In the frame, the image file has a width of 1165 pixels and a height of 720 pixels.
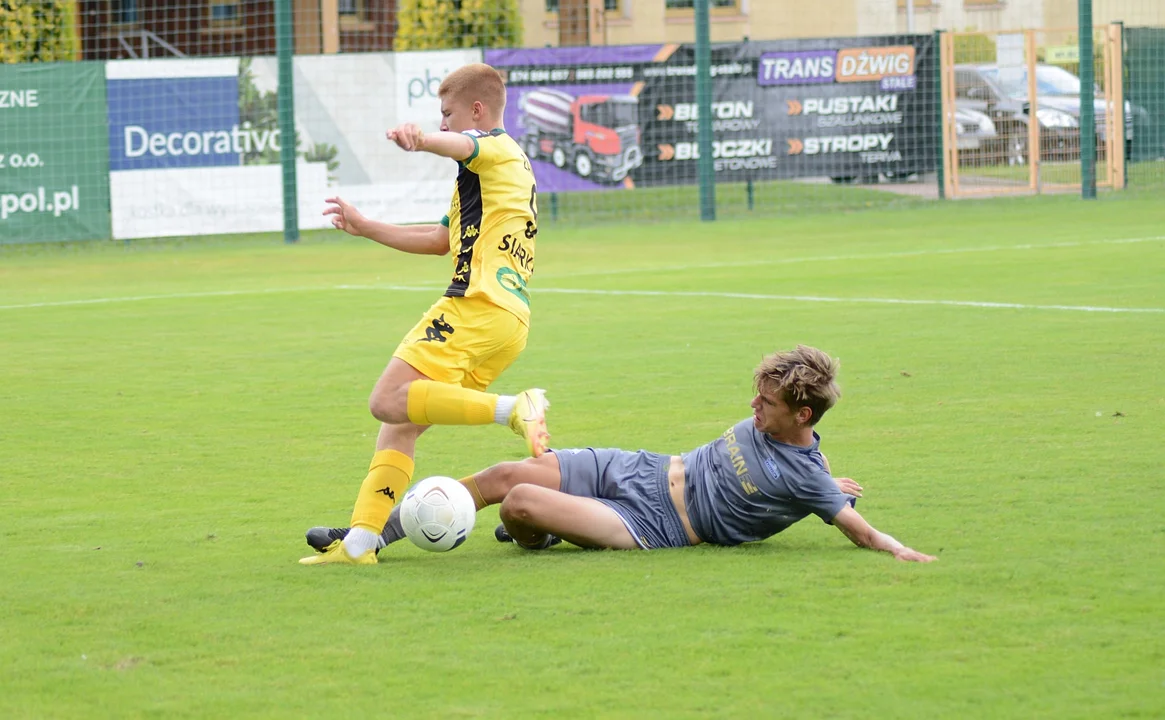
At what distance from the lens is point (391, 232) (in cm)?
575

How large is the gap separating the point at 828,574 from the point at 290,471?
2883 millimetres

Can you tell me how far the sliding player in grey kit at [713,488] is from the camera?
200 inches

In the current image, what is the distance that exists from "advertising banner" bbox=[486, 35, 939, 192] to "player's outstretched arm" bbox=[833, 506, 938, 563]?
1791 centimetres

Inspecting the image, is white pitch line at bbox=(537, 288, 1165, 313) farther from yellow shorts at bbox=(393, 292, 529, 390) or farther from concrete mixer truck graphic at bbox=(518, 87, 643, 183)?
concrete mixer truck graphic at bbox=(518, 87, 643, 183)

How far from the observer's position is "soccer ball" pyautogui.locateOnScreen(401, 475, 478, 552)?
5.23 metres

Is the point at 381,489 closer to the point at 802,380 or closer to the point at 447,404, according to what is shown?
the point at 447,404

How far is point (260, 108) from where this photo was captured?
2155cm

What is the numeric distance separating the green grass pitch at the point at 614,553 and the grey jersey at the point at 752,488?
14cm

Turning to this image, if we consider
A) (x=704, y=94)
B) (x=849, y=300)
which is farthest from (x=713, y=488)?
(x=704, y=94)

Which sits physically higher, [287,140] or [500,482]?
[287,140]

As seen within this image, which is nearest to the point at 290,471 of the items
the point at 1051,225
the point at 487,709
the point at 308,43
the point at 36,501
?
the point at 36,501

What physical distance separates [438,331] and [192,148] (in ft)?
55.0

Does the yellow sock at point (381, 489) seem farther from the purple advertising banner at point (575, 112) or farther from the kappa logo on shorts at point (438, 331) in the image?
the purple advertising banner at point (575, 112)

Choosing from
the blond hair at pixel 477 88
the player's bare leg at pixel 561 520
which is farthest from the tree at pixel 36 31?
the player's bare leg at pixel 561 520
